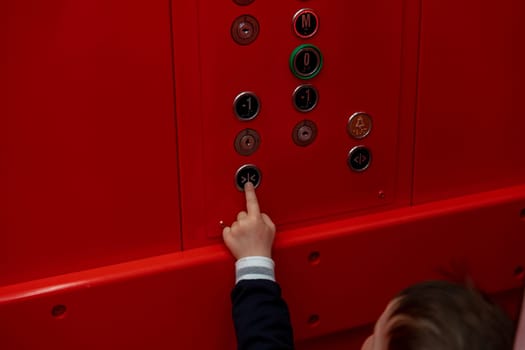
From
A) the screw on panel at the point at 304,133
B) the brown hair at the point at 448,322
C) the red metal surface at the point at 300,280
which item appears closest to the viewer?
the brown hair at the point at 448,322

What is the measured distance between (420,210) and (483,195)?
14cm

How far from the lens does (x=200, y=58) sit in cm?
96

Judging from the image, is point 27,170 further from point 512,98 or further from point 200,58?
point 512,98

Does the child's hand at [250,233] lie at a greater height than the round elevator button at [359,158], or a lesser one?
lesser

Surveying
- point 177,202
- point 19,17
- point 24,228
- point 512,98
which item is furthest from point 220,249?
point 512,98

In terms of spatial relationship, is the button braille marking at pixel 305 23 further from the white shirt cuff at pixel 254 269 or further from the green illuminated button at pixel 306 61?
the white shirt cuff at pixel 254 269

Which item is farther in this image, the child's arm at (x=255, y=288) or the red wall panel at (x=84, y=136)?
the child's arm at (x=255, y=288)

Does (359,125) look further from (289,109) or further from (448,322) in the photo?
(448,322)

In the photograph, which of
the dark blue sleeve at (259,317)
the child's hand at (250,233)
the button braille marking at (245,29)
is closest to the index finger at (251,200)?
the child's hand at (250,233)

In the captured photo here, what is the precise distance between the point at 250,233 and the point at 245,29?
279mm

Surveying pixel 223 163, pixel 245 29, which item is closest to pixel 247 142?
pixel 223 163

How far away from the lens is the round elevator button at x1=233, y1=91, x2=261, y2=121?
1002 mm

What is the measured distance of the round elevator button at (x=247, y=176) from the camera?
1.04 m

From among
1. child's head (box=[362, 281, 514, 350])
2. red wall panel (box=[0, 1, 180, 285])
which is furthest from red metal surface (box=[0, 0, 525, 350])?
child's head (box=[362, 281, 514, 350])
